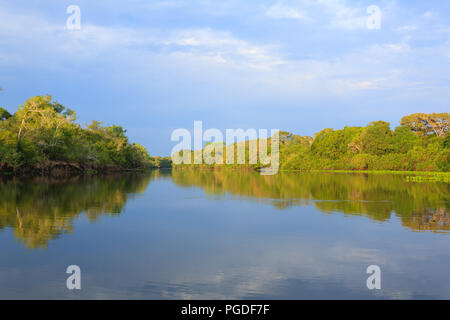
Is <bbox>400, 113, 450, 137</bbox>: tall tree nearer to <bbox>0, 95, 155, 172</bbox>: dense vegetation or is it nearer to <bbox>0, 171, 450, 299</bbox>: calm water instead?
<bbox>0, 95, 155, 172</bbox>: dense vegetation

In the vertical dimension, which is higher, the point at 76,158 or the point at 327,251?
the point at 76,158

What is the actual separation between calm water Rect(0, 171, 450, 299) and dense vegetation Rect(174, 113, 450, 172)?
172 ft

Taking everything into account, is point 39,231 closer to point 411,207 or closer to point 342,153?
point 411,207

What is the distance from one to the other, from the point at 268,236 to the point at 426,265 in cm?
413

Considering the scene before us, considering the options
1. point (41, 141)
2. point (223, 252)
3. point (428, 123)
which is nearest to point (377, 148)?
point (428, 123)

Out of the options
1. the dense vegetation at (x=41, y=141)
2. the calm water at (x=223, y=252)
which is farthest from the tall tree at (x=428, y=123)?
the calm water at (x=223, y=252)

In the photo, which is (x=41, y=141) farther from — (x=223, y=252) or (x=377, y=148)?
(x=377, y=148)

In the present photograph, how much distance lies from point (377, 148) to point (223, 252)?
72.6 m

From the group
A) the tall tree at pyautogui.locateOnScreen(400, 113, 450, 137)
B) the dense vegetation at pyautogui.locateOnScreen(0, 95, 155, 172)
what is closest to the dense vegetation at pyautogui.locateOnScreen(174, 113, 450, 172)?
the tall tree at pyautogui.locateOnScreen(400, 113, 450, 137)

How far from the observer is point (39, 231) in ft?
34.2

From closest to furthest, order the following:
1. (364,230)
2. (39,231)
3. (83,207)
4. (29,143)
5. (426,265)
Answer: (426,265) < (39,231) < (364,230) < (83,207) < (29,143)

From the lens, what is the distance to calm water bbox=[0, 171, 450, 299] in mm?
6215

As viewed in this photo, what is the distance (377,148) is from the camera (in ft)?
244
